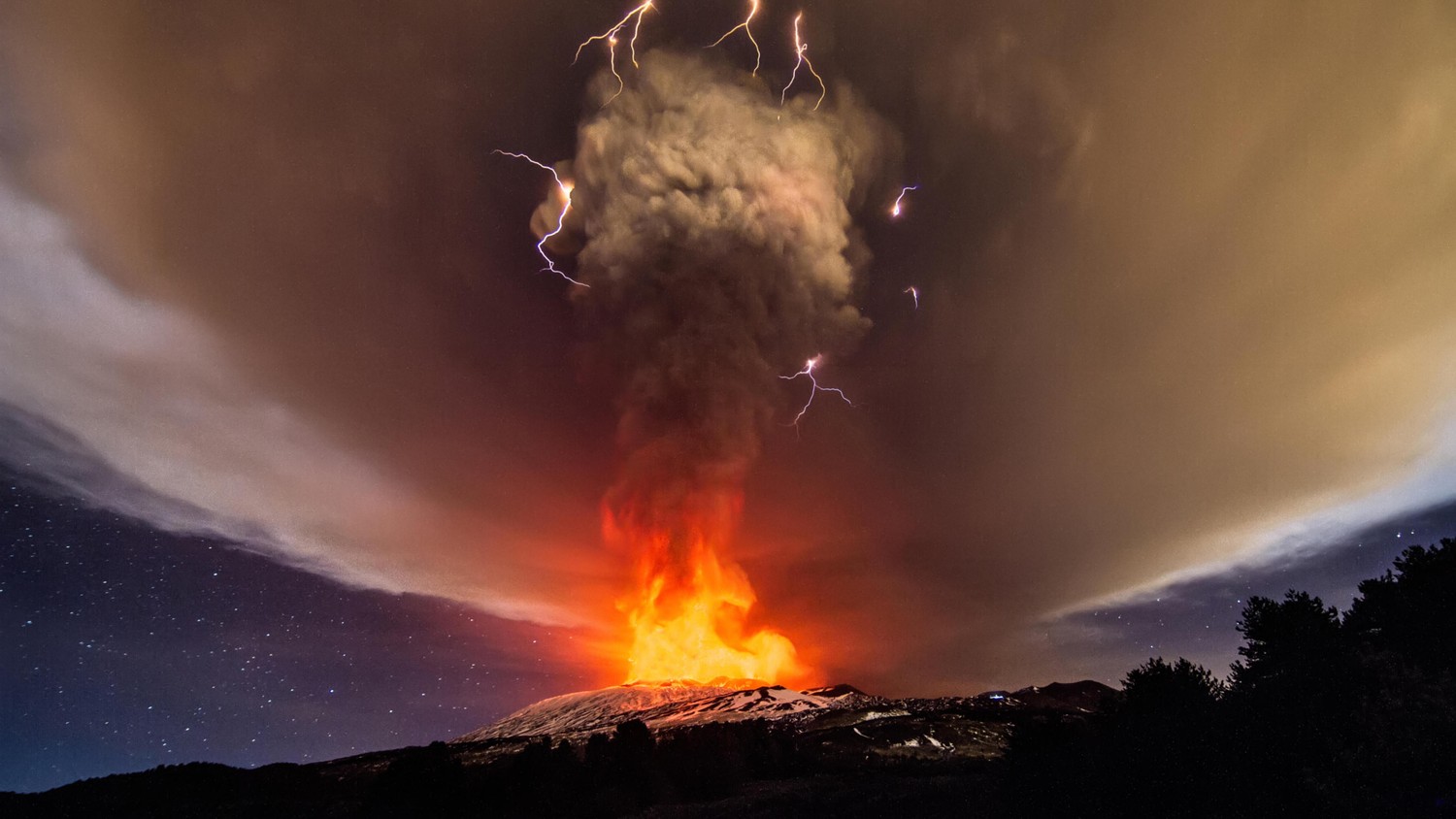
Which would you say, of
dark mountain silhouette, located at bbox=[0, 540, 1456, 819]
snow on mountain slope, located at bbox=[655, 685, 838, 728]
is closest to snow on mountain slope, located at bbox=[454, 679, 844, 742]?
snow on mountain slope, located at bbox=[655, 685, 838, 728]

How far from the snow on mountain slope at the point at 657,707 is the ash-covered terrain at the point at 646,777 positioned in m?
7.16

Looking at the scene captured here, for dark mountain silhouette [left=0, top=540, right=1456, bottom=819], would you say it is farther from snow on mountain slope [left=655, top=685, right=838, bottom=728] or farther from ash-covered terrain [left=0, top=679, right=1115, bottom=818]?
snow on mountain slope [left=655, top=685, right=838, bottom=728]

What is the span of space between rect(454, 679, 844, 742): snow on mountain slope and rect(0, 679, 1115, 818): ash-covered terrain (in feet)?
23.5

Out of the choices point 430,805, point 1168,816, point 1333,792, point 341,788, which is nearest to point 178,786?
point 341,788

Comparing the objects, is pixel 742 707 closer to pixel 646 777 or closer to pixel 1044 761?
pixel 646 777

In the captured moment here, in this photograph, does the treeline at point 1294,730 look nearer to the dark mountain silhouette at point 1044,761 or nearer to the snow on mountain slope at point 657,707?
the dark mountain silhouette at point 1044,761

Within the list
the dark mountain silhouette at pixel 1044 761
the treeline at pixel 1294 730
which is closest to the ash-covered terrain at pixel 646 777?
the dark mountain silhouette at pixel 1044 761

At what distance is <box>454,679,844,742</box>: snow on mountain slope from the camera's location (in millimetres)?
112125

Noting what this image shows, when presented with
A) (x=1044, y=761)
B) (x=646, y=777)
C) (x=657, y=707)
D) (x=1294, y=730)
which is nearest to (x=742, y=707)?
(x=657, y=707)

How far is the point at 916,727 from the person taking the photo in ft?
281

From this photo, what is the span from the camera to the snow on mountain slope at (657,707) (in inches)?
4414

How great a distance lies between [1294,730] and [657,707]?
11075cm

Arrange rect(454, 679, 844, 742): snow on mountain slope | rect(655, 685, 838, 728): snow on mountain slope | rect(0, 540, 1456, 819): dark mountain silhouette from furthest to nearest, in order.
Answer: rect(454, 679, 844, 742): snow on mountain slope
rect(655, 685, 838, 728): snow on mountain slope
rect(0, 540, 1456, 819): dark mountain silhouette

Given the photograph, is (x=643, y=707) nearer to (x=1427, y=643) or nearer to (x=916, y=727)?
(x=916, y=727)
